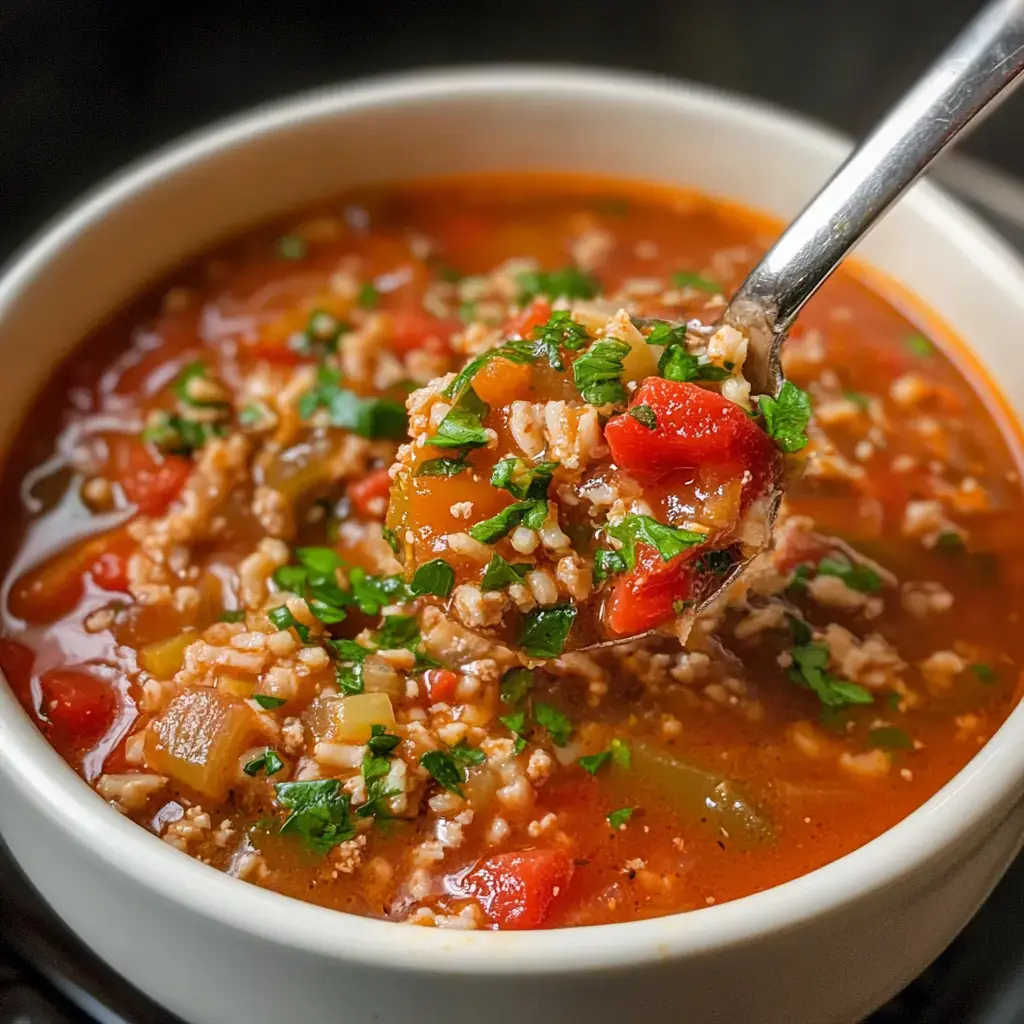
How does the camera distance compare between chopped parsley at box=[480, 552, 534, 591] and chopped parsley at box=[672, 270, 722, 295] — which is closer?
chopped parsley at box=[480, 552, 534, 591]

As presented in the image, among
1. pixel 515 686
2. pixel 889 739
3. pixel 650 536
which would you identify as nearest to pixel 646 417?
pixel 650 536

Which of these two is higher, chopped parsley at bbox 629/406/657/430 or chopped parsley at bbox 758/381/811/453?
chopped parsley at bbox 758/381/811/453

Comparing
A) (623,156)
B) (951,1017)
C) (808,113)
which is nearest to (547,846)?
(951,1017)

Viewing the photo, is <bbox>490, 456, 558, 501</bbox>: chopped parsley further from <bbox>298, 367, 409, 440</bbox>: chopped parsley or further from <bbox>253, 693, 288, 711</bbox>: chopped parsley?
<bbox>298, 367, 409, 440</bbox>: chopped parsley

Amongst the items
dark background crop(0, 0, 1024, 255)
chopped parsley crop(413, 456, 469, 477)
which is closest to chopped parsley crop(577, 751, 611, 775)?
chopped parsley crop(413, 456, 469, 477)

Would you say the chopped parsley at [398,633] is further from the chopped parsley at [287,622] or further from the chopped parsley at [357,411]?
the chopped parsley at [357,411]

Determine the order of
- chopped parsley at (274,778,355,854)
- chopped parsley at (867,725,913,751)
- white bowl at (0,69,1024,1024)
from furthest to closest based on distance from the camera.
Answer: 1. chopped parsley at (867,725,913,751)
2. chopped parsley at (274,778,355,854)
3. white bowl at (0,69,1024,1024)

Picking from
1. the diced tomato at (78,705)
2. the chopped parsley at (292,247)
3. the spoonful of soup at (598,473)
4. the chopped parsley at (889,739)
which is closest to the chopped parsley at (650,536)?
the spoonful of soup at (598,473)

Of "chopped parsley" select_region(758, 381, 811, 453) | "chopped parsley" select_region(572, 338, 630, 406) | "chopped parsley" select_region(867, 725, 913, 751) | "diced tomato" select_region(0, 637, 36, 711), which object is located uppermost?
"chopped parsley" select_region(758, 381, 811, 453)
